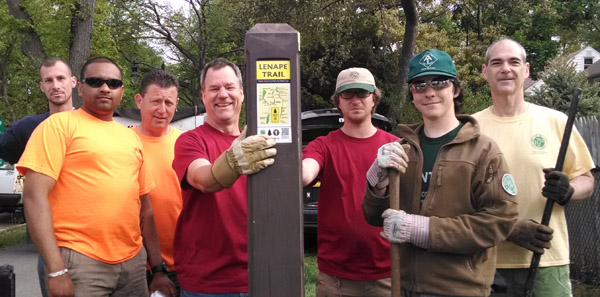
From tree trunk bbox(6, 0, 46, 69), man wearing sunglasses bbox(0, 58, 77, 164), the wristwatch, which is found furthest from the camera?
tree trunk bbox(6, 0, 46, 69)

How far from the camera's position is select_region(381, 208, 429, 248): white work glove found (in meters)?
2.50

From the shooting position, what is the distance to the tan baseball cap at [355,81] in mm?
3432

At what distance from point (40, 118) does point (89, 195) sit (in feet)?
4.86

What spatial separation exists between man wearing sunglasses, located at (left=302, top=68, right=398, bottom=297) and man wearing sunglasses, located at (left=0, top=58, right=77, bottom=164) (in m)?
2.19

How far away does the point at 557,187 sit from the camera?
117 inches

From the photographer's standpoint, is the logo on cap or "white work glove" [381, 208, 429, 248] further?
the logo on cap

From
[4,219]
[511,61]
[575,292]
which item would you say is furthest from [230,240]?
[4,219]

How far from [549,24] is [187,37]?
30383 mm

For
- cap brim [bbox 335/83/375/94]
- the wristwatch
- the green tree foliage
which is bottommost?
the wristwatch

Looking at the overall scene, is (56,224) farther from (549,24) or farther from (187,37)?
(549,24)

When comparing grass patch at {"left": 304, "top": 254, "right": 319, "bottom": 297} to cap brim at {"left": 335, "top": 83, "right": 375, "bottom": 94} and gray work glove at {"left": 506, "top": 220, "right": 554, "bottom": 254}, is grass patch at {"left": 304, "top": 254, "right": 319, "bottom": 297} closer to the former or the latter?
cap brim at {"left": 335, "top": 83, "right": 375, "bottom": 94}

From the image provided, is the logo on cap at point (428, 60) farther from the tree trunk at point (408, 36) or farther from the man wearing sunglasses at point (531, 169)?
the tree trunk at point (408, 36)

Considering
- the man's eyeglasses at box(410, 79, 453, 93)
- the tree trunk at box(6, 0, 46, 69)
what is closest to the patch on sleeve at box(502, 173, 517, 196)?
the man's eyeglasses at box(410, 79, 453, 93)

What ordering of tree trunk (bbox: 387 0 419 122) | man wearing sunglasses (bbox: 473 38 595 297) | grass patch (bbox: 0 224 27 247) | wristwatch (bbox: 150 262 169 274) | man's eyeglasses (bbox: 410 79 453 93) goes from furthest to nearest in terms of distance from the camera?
tree trunk (bbox: 387 0 419 122), grass patch (bbox: 0 224 27 247), wristwatch (bbox: 150 262 169 274), man wearing sunglasses (bbox: 473 38 595 297), man's eyeglasses (bbox: 410 79 453 93)
